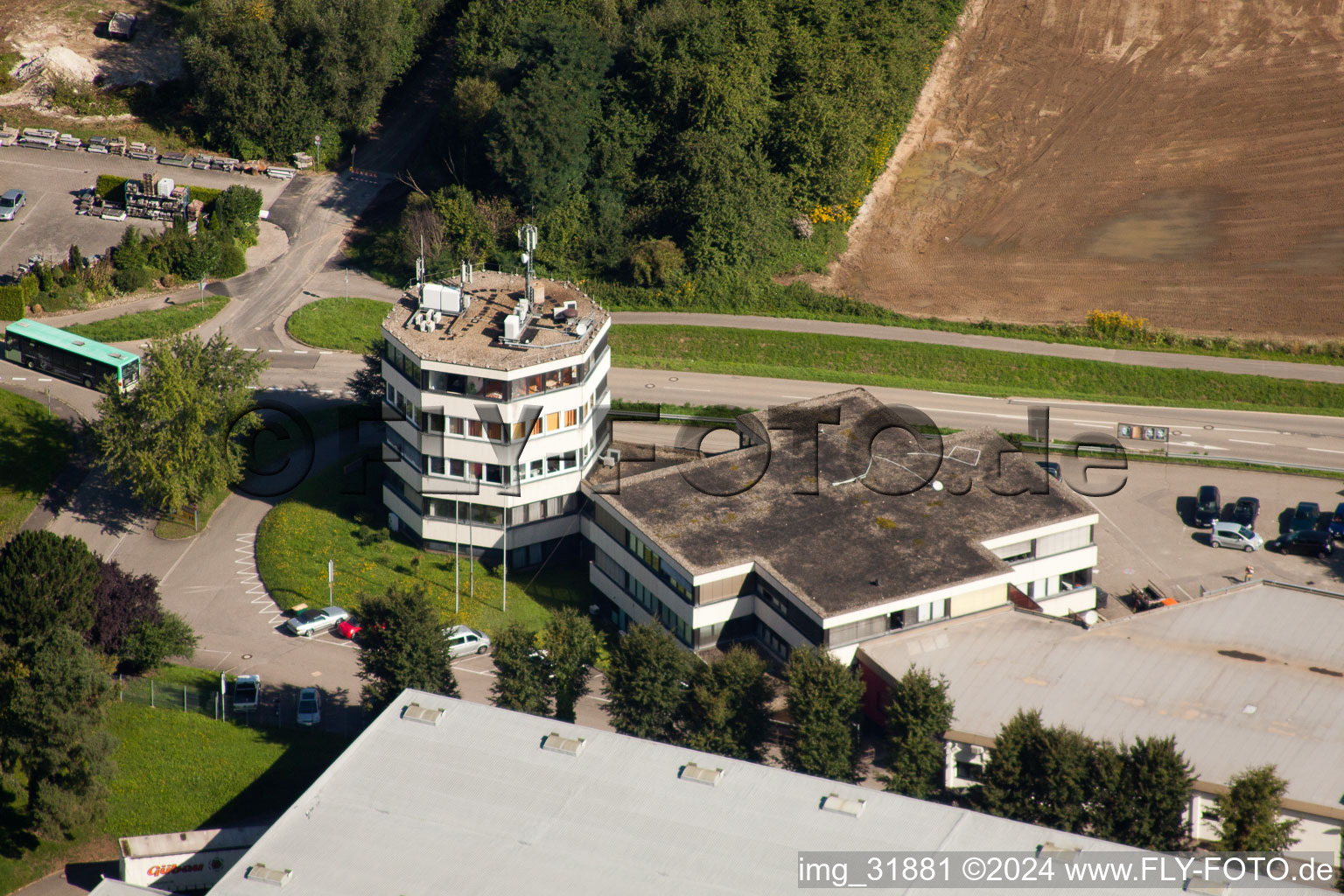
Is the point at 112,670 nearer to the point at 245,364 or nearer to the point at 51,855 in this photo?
the point at 51,855

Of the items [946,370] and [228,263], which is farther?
[228,263]

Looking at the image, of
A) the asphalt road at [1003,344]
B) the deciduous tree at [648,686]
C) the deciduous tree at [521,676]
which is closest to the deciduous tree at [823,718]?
the deciduous tree at [648,686]

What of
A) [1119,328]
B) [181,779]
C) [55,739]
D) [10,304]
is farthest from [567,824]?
[1119,328]

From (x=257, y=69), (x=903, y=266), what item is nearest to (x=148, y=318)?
(x=257, y=69)

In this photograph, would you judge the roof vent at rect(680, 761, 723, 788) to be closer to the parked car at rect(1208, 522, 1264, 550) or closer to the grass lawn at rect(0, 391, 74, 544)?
the parked car at rect(1208, 522, 1264, 550)

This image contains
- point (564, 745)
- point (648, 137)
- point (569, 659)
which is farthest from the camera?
point (648, 137)

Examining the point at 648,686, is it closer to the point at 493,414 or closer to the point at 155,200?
the point at 493,414

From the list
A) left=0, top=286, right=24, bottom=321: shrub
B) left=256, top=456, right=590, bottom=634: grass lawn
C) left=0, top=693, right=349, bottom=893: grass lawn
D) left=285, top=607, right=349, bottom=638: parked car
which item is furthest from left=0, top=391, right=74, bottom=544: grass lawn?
left=0, top=693, right=349, bottom=893: grass lawn
